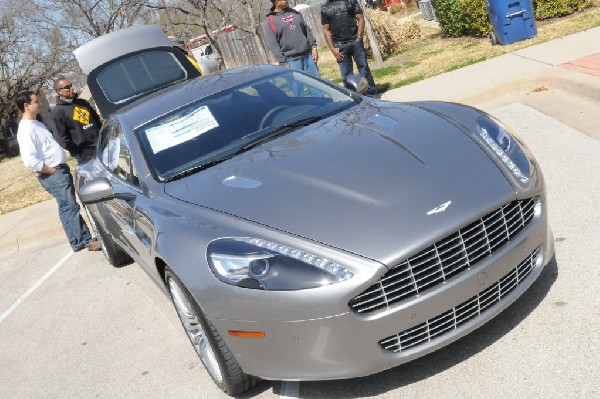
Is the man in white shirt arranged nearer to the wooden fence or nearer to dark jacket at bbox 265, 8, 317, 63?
dark jacket at bbox 265, 8, 317, 63

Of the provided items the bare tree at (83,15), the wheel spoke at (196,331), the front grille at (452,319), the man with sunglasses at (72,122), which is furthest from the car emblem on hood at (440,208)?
the bare tree at (83,15)

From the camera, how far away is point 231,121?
4.99 m

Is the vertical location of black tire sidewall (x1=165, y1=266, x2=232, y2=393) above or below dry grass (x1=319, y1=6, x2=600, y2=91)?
above

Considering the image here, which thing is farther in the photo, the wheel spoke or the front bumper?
the wheel spoke

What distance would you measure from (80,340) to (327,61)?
1544 cm

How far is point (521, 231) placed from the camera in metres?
3.71

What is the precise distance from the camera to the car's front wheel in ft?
12.3

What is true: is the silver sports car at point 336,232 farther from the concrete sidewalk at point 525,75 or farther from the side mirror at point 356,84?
the concrete sidewalk at point 525,75

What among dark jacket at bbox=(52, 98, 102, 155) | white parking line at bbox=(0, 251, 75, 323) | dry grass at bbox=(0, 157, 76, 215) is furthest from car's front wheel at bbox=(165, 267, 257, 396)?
dry grass at bbox=(0, 157, 76, 215)

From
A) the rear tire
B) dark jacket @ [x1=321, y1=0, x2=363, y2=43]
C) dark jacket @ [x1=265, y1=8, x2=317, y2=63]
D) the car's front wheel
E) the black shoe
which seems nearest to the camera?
the car's front wheel

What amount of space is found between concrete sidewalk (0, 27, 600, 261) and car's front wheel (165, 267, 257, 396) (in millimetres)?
5484

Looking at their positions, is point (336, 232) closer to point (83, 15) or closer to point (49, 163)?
point (49, 163)

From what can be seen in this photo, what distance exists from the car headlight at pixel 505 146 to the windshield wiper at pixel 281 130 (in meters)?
1.09

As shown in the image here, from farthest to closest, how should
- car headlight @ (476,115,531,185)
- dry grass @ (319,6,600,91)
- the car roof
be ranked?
dry grass @ (319,6,600,91)
the car roof
car headlight @ (476,115,531,185)
